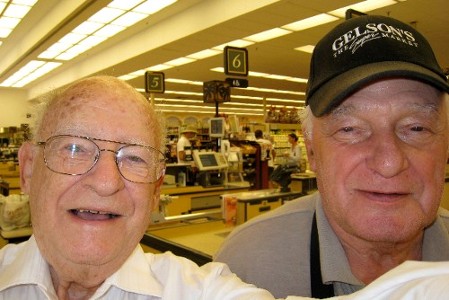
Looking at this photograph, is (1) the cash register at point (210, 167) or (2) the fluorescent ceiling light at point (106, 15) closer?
(1) the cash register at point (210, 167)

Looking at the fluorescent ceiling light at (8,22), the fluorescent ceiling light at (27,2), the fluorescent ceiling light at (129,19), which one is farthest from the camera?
the fluorescent ceiling light at (8,22)

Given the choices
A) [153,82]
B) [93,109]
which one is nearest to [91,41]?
[153,82]

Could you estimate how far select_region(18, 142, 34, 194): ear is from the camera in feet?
3.62

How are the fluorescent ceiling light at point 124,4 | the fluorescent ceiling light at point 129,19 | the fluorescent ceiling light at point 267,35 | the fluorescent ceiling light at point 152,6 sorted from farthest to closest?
the fluorescent ceiling light at point 267,35, the fluorescent ceiling light at point 129,19, the fluorescent ceiling light at point 152,6, the fluorescent ceiling light at point 124,4

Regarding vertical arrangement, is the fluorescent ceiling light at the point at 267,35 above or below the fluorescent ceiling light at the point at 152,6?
below

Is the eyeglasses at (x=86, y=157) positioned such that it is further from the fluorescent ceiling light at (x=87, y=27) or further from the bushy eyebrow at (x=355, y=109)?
the fluorescent ceiling light at (x=87, y=27)

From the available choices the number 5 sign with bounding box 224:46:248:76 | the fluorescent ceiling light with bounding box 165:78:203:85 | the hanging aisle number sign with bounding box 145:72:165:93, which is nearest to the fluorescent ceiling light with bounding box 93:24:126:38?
the hanging aisle number sign with bounding box 145:72:165:93

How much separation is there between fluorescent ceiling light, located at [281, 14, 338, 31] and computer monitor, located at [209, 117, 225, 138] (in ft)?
7.02

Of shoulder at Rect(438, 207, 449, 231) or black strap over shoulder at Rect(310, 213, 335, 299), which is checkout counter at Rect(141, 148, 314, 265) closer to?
black strap over shoulder at Rect(310, 213, 335, 299)

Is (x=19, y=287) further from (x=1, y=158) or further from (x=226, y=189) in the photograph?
(x=1, y=158)

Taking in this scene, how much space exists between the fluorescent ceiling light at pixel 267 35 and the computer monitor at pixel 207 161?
2890mm

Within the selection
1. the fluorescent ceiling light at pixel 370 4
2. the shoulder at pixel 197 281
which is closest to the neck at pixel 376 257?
the shoulder at pixel 197 281

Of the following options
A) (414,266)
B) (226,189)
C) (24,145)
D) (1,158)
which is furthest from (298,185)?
(1,158)

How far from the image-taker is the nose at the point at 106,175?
954mm
